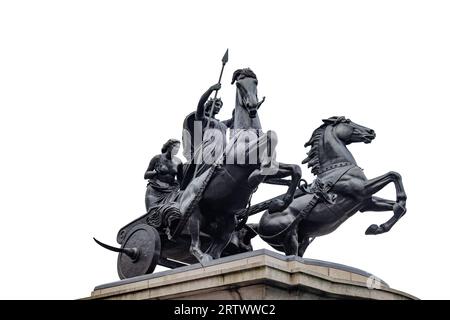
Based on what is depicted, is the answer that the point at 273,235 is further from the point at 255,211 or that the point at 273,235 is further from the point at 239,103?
the point at 239,103

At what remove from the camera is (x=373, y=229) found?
1230 cm

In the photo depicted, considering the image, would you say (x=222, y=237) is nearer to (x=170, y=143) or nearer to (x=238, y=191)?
(x=238, y=191)

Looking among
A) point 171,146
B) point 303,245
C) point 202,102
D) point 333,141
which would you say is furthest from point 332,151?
point 171,146

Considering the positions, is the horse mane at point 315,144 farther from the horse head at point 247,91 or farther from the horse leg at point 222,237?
the horse head at point 247,91

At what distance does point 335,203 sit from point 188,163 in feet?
7.07

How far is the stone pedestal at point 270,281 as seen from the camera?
919cm

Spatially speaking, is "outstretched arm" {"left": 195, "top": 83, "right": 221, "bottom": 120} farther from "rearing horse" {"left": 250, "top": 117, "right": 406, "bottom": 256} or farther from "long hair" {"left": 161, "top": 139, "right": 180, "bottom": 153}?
"rearing horse" {"left": 250, "top": 117, "right": 406, "bottom": 256}

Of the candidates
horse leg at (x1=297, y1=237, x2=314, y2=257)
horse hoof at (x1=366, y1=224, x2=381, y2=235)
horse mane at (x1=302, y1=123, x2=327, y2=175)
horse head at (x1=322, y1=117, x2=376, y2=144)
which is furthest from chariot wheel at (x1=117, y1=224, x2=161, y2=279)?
horse head at (x1=322, y1=117, x2=376, y2=144)

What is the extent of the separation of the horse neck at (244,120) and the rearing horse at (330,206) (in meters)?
1.88

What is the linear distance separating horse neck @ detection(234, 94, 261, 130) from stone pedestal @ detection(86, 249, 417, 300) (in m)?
1.74

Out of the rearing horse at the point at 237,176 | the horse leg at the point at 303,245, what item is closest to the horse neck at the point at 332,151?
the horse leg at the point at 303,245

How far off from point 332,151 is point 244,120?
7.85ft
